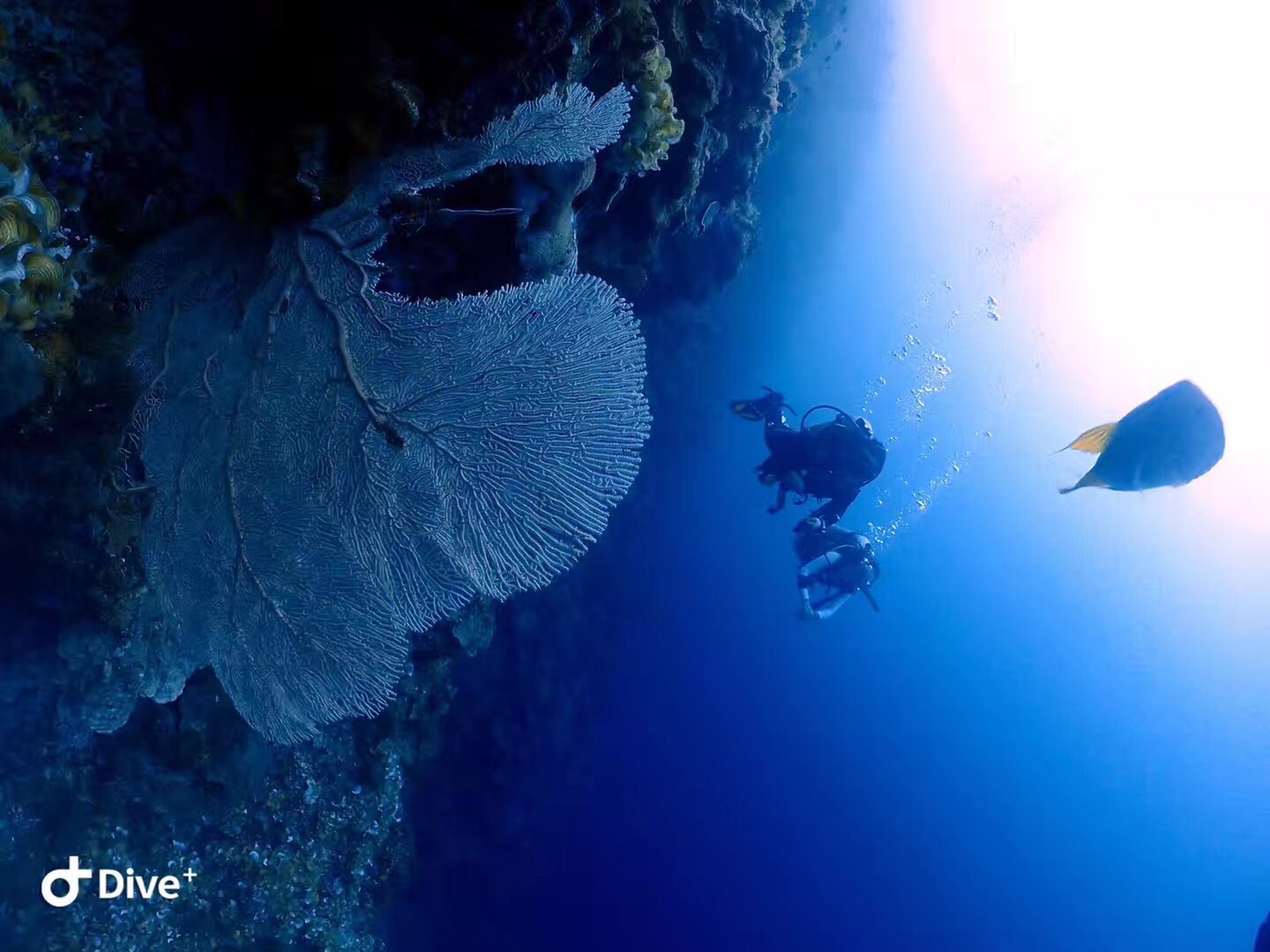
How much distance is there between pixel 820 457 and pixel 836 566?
12.3 feet

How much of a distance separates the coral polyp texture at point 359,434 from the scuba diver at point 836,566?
8688 millimetres

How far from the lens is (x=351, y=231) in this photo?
2.87 metres

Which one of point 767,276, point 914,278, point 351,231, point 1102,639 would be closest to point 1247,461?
point 1102,639

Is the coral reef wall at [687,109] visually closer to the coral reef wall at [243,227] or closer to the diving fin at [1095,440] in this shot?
the coral reef wall at [243,227]

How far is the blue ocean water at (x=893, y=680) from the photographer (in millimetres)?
15414

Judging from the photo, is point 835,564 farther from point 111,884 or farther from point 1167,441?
point 111,884

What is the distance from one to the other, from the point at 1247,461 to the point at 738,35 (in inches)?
2357

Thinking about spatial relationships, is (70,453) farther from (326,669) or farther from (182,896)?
(182,896)

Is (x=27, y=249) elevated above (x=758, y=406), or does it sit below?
below

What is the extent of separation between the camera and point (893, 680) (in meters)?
32.2

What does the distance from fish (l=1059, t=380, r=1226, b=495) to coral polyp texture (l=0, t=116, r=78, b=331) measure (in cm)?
517

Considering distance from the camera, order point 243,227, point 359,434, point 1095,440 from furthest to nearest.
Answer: point 1095,440 < point 243,227 < point 359,434

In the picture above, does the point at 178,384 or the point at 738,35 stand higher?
the point at 738,35

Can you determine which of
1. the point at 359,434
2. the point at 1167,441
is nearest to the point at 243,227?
the point at 359,434
